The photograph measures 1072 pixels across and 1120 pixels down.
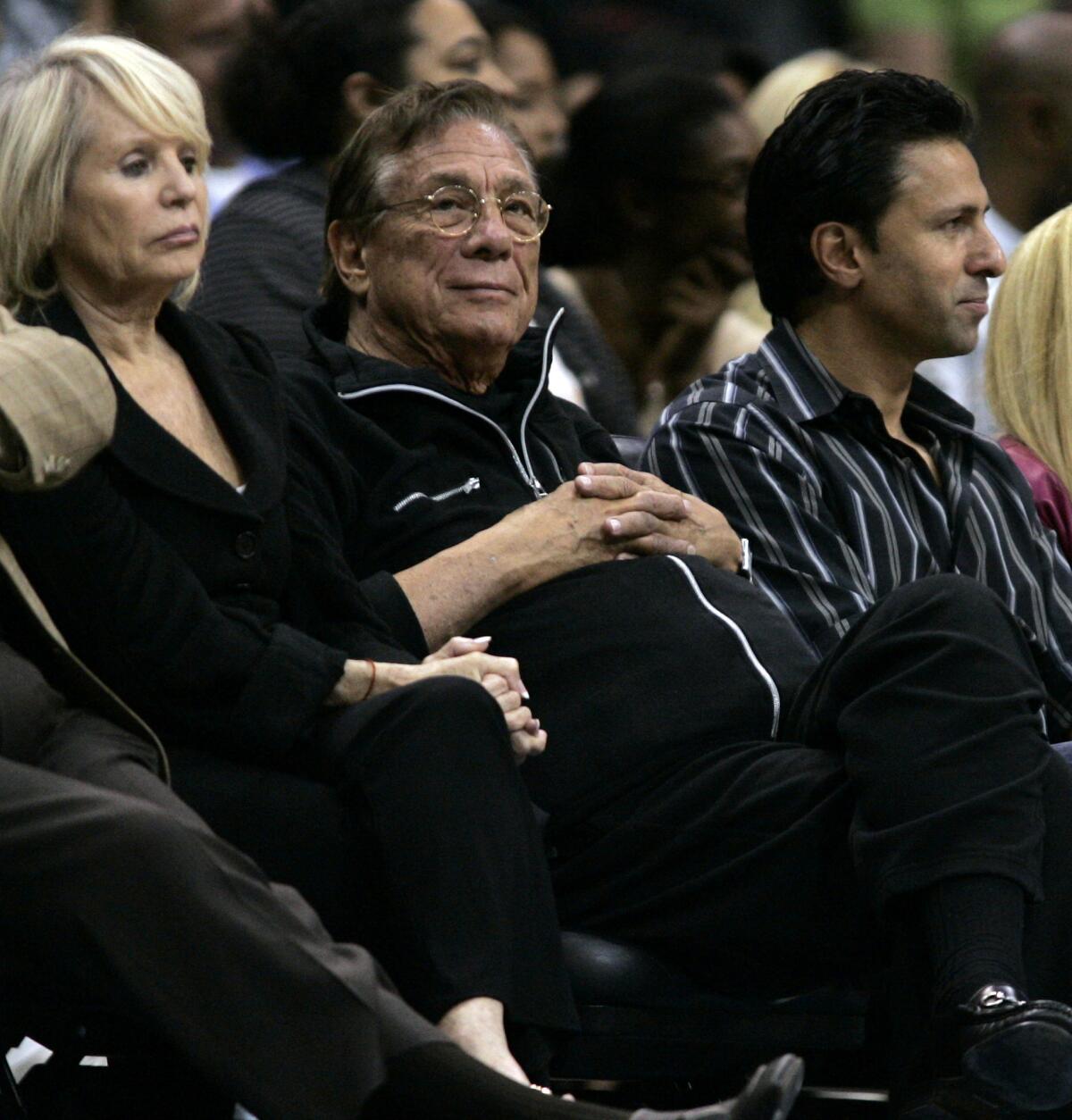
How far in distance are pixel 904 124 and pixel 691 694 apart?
1083 mm

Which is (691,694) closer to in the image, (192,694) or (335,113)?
(192,694)

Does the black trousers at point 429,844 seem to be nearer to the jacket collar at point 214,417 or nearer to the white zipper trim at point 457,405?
the jacket collar at point 214,417

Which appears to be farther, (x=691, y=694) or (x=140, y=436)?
(x=691, y=694)

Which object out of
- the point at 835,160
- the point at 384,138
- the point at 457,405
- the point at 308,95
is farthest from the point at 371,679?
the point at 308,95

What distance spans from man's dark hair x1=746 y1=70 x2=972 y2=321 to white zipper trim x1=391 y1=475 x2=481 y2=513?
720mm

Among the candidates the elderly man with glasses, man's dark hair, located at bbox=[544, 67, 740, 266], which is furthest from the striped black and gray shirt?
man's dark hair, located at bbox=[544, 67, 740, 266]

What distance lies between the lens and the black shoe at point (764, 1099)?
2.46 metres

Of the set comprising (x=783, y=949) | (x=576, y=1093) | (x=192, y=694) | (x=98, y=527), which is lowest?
(x=576, y=1093)

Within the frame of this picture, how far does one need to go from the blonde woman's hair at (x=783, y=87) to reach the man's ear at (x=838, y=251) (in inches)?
73.5

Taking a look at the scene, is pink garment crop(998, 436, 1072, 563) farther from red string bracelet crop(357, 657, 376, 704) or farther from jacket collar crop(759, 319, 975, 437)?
red string bracelet crop(357, 657, 376, 704)

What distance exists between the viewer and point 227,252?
168 inches

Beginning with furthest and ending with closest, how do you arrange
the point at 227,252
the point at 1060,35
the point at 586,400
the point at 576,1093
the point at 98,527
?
1. the point at 1060,35
2. the point at 586,400
3. the point at 227,252
4. the point at 576,1093
5. the point at 98,527

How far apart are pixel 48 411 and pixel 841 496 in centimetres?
136

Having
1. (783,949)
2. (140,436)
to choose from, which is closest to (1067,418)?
(783,949)
